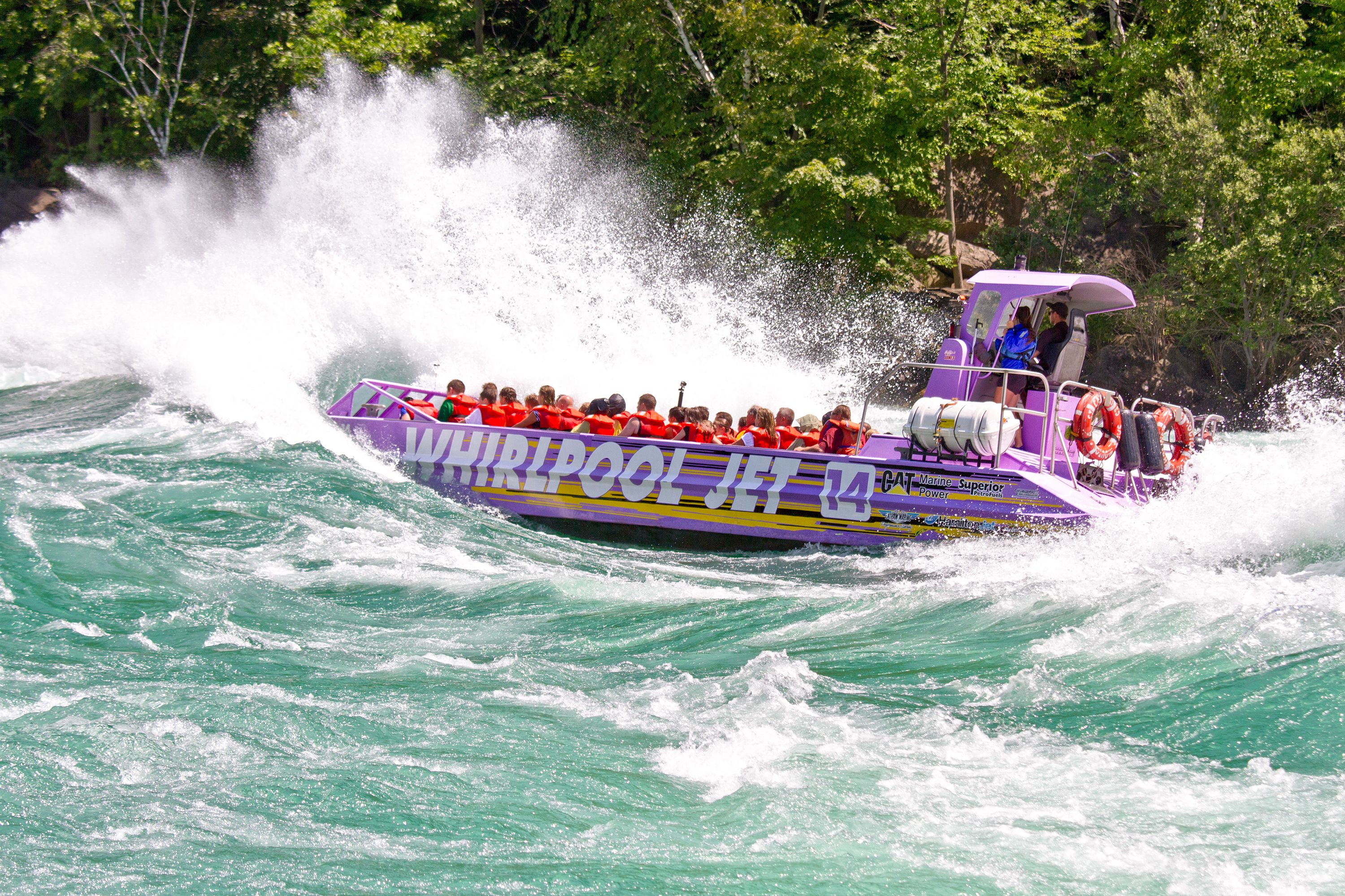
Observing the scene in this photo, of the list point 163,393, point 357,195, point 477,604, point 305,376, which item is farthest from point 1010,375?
point 357,195

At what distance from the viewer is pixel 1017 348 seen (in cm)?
1136

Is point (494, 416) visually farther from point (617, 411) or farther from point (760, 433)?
point (760, 433)

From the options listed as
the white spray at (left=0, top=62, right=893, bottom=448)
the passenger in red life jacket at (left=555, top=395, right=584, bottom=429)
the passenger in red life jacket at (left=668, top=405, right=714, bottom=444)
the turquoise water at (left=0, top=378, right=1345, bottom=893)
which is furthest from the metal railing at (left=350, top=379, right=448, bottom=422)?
the turquoise water at (left=0, top=378, right=1345, bottom=893)

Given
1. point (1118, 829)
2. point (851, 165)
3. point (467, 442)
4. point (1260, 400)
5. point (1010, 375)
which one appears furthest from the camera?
point (851, 165)

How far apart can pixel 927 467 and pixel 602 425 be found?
3.51 meters

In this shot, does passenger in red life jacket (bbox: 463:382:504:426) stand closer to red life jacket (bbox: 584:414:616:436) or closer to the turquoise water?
red life jacket (bbox: 584:414:616:436)

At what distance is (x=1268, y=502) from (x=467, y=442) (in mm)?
7949

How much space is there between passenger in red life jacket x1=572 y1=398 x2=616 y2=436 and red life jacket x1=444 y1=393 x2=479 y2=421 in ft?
5.52

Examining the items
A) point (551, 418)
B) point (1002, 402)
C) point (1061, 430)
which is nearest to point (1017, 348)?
point (1061, 430)

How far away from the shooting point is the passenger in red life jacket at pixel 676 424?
12.2 metres

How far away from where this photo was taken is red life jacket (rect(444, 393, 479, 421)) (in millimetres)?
13992

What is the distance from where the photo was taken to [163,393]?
58.9 feet

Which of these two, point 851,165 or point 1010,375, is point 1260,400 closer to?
point 851,165

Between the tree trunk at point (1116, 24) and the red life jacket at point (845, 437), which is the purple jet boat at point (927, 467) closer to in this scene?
the red life jacket at point (845, 437)
